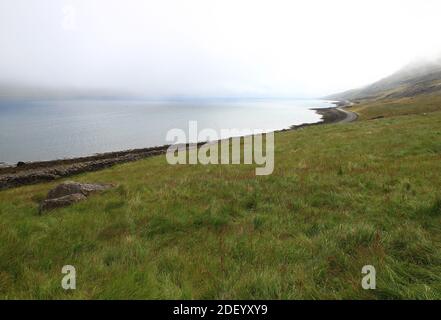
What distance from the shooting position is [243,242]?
5348 millimetres

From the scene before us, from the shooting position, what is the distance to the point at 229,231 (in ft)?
20.0

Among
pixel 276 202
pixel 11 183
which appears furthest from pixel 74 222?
pixel 11 183

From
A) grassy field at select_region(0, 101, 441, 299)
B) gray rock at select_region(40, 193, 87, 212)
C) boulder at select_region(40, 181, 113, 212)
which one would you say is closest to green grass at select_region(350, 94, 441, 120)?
grassy field at select_region(0, 101, 441, 299)

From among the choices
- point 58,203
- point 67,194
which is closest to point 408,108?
point 67,194

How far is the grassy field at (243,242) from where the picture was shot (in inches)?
146

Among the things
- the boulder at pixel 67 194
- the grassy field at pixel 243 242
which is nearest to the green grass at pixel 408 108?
the grassy field at pixel 243 242

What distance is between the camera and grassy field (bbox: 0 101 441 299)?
3.71m

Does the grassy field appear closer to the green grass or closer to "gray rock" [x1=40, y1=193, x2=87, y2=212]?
"gray rock" [x1=40, y1=193, x2=87, y2=212]

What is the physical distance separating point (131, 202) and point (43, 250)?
138 inches

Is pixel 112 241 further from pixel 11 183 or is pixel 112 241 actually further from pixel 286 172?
pixel 11 183

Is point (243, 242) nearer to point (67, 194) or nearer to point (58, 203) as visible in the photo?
point (58, 203)

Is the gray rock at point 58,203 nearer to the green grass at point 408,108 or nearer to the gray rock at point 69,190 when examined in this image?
the gray rock at point 69,190
